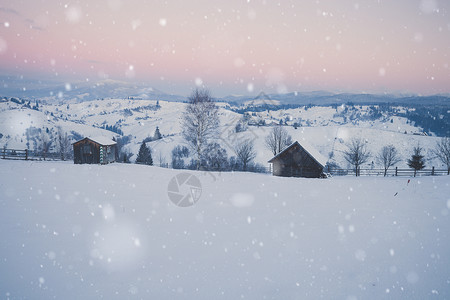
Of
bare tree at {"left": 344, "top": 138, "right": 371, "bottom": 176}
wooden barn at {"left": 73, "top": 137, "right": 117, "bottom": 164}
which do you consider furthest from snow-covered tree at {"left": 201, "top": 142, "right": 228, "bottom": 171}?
bare tree at {"left": 344, "top": 138, "right": 371, "bottom": 176}

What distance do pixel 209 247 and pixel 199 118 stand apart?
20.6m

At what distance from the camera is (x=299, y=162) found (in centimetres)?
3178

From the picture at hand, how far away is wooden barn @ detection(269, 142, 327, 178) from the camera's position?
103ft

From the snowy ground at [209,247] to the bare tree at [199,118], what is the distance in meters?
14.9

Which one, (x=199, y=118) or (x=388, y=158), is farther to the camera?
(x=388, y=158)

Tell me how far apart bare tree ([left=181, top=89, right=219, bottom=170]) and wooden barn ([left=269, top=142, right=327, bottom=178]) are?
9559 millimetres

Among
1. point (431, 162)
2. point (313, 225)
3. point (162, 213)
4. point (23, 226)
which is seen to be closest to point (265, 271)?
point (313, 225)

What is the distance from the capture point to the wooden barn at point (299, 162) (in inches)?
1233

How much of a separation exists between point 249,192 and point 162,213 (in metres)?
6.92

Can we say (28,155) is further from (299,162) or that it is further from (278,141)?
(278,141)

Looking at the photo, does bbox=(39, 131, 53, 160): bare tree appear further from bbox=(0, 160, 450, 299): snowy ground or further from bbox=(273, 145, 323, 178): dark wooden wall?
bbox=(273, 145, 323, 178): dark wooden wall

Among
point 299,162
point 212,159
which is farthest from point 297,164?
point 212,159

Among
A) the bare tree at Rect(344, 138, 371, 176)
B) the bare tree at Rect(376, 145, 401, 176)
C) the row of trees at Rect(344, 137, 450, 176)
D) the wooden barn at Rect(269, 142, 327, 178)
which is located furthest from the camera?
the bare tree at Rect(376, 145, 401, 176)

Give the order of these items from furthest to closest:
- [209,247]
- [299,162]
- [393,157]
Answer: [393,157] < [299,162] < [209,247]
